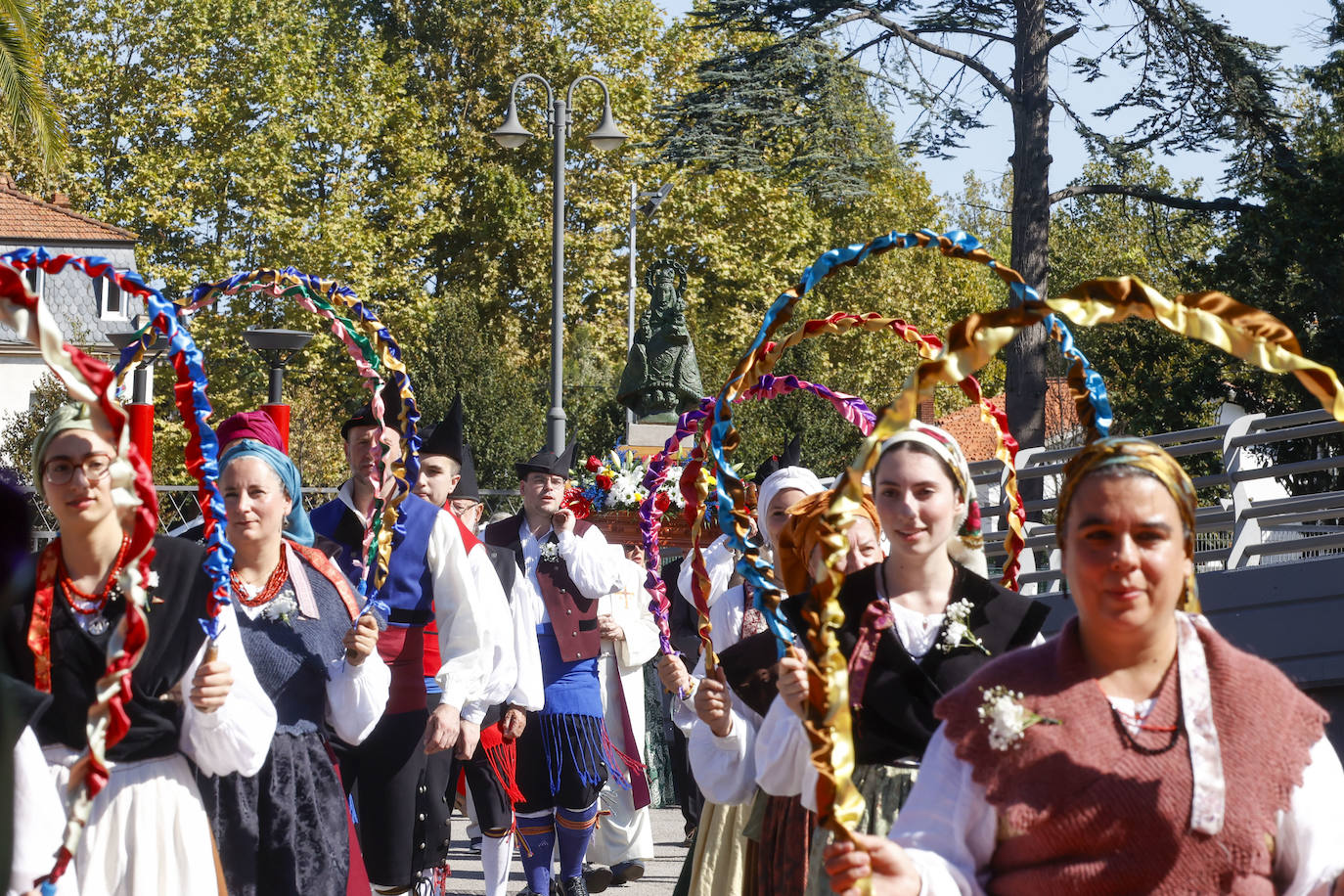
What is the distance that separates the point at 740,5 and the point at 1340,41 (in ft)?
21.4

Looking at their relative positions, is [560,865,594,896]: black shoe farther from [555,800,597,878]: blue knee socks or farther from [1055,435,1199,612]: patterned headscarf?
[1055,435,1199,612]: patterned headscarf

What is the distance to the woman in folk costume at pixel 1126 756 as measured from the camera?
250 cm

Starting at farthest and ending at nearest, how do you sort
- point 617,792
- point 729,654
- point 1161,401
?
point 1161,401
point 617,792
point 729,654

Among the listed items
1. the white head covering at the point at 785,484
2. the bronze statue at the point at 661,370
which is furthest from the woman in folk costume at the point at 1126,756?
the bronze statue at the point at 661,370

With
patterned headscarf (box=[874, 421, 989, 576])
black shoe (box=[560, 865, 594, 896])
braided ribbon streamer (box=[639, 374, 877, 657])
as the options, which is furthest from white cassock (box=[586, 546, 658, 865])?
patterned headscarf (box=[874, 421, 989, 576])

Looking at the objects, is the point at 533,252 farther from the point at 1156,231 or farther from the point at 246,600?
the point at 246,600

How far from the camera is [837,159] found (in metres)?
16.6

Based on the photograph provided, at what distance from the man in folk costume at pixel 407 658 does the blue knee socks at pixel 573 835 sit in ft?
6.85

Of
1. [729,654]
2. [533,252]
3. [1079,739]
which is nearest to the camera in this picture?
[1079,739]

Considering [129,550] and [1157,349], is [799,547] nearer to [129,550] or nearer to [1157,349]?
[129,550]

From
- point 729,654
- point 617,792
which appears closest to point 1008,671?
point 729,654

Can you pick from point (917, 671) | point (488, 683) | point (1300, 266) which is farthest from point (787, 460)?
point (1300, 266)

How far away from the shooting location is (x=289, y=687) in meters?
4.95

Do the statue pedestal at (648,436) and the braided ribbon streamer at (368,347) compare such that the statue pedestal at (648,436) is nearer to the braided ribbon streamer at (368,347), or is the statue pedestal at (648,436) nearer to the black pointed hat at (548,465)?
the black pointed hat at (548,465)
